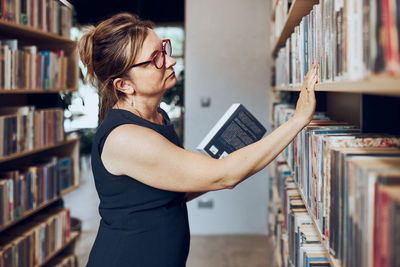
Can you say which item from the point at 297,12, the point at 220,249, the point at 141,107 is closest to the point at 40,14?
the point at 141,107

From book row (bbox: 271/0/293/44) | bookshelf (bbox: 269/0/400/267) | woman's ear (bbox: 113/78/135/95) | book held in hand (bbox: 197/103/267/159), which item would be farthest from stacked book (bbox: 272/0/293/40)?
woman's ear (bbox: 113/78/135/95)

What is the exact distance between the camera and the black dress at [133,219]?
1.30 m

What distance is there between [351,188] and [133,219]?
0.78m

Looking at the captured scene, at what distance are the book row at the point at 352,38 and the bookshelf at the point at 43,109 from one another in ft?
5.45

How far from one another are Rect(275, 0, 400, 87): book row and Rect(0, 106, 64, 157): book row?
5.49ft

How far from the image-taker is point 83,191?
5840 millimetres

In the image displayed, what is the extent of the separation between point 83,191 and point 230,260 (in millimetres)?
3127

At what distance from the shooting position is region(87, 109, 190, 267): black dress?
1.30 m

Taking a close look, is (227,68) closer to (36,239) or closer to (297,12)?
(297,12)

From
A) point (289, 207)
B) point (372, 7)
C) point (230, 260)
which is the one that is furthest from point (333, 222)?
point (230, 260)

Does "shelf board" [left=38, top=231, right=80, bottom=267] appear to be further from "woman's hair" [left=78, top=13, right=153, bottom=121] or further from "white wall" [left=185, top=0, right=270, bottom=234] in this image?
"woman's hair" [left=78, top=13, right=153, bottom=121]

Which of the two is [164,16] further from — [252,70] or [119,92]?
[119,92]

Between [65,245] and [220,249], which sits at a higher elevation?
[65,245]

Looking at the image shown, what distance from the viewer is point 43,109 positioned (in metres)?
2.81
